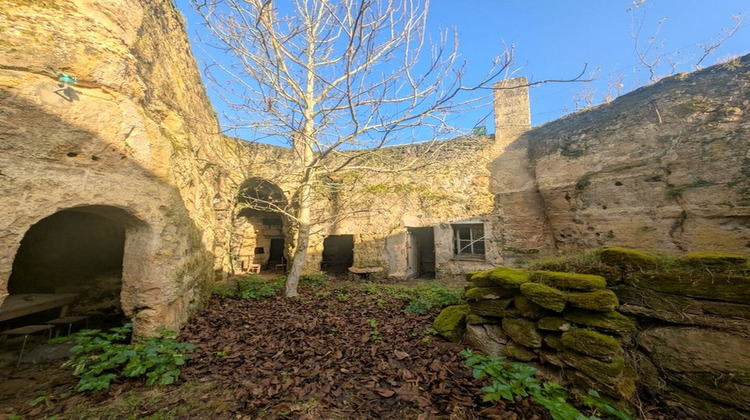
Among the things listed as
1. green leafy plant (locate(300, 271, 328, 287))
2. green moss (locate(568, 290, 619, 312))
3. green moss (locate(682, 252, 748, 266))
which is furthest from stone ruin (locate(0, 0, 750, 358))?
green moss (locate(682, 252, 748, 266))

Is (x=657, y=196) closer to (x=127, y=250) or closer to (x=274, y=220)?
(x=127, y=250)

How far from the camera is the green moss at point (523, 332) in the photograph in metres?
2.85

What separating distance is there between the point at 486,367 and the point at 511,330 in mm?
721

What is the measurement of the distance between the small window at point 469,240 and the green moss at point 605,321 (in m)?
6.47

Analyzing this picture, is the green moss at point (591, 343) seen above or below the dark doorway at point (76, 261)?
below

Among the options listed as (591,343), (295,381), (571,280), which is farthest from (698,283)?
(295,381)

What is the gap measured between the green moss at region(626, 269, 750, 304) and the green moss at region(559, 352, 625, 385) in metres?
0.88

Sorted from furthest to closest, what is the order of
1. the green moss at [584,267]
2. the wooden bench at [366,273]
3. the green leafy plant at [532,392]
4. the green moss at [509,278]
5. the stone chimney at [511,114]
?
the stone chimney at [511,114]
the wooden bench at [366,273]
the green moss at [509,278]
the green moss at [584,267]
the green leafy plant at [532,392]

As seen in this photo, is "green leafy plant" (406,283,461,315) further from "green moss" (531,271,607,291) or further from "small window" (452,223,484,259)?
"small window" (452,223,484,259)

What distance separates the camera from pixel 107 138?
3.13m

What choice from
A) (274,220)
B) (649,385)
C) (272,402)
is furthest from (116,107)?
(274,220)

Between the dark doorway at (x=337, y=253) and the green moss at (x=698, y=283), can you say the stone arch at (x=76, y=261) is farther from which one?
the dark doorway at (x=337, y=253)

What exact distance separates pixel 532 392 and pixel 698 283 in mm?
1880

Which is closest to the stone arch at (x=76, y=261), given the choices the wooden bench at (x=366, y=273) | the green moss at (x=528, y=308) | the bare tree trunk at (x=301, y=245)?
the bare tree trunk at (x=301, y=245)
